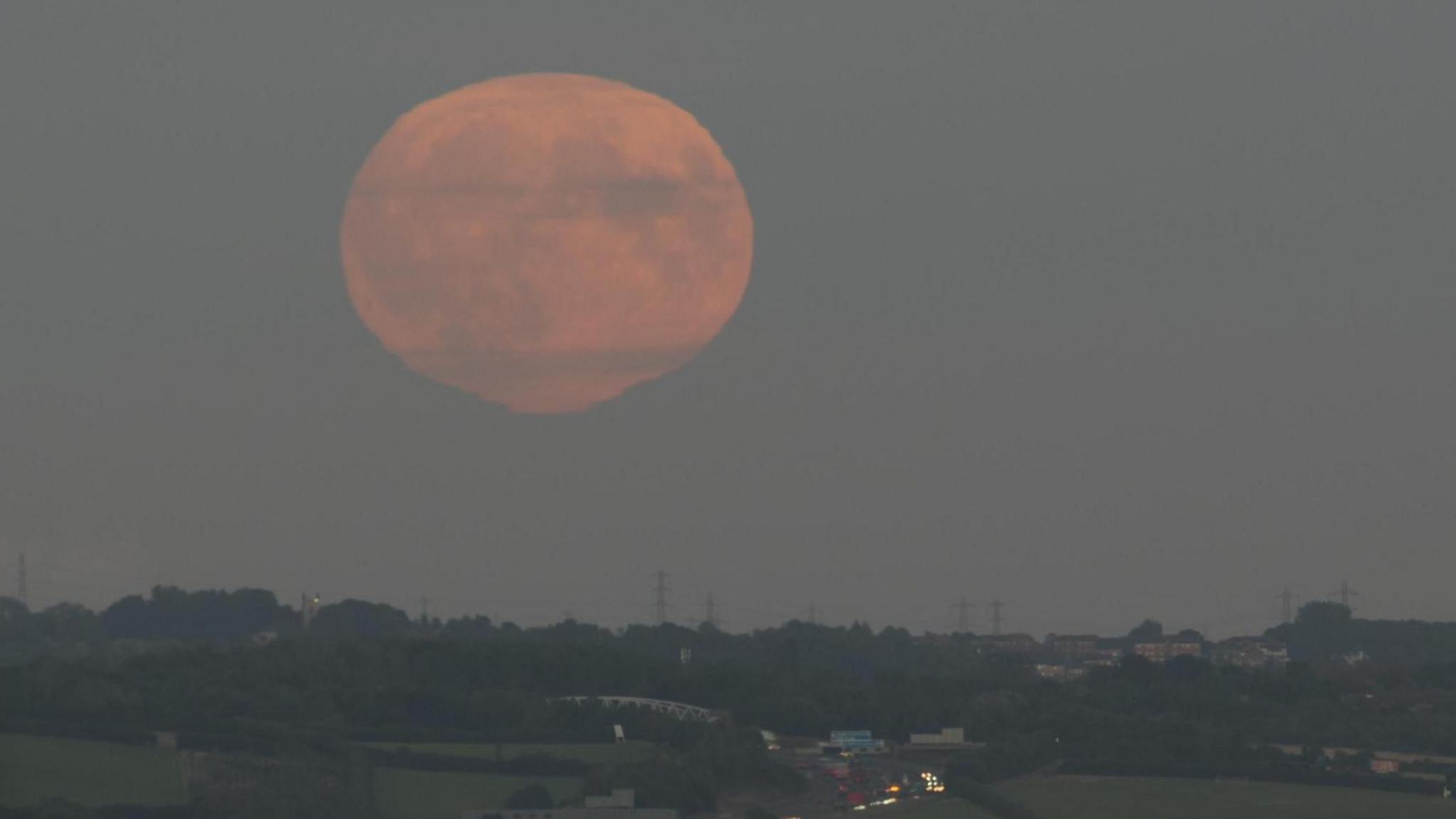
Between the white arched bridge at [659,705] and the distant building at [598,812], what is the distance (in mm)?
36272

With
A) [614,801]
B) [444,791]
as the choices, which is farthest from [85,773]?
[614,801]

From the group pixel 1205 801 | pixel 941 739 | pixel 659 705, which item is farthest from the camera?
pixel 659 705

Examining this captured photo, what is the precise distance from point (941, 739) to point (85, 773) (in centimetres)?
5757

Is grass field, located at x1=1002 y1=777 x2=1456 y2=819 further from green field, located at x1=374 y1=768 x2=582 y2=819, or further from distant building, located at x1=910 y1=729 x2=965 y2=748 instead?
green field, located at x1=374 y1=768 x2=582 y2=819

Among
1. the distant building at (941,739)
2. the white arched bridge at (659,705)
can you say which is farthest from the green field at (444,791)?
the distant building at (941,739)

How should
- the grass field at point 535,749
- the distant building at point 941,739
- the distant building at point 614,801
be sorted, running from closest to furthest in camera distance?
the distant building at point 614,801 → the grass field at point 535,749 → the distant building at point 941,739

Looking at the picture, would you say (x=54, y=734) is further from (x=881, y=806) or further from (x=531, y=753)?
(x=881, y=806)

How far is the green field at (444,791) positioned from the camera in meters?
132

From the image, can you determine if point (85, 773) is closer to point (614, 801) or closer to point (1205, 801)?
point (614, 801)

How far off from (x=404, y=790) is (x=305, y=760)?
512 cm

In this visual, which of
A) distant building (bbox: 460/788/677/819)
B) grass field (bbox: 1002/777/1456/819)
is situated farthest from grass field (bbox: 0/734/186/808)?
grass field (bbox: 1002/777/1456/819)

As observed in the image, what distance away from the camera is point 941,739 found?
568 feet

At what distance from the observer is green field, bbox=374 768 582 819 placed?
132 metres

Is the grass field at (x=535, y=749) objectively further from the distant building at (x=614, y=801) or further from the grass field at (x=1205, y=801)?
the grass field at (x=1205, y=801)
